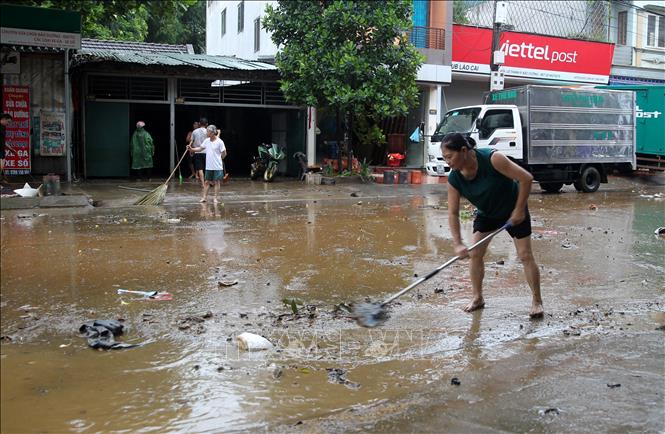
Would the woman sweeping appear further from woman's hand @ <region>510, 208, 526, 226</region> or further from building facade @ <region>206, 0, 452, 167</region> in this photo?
building facade @ <region>206, 0, 452, 167</region>

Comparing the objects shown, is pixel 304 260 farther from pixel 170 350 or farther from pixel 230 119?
pixel 230 119

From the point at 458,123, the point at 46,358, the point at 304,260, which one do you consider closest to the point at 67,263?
the point at 304,260

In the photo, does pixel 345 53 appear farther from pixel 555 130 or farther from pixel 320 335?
pixel 320 335

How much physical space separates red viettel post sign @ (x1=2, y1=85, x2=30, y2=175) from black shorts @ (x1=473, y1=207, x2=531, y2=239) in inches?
515

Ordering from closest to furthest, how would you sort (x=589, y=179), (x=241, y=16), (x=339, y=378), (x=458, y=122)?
1. (x=339, y=378)
2. (x=458, y=122)
3. (x=589, y=179)
4. (x=241, y=16)

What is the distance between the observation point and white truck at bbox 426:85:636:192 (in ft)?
→ 54.3

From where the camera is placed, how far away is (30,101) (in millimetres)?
15797

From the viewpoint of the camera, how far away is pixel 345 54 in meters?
17.2

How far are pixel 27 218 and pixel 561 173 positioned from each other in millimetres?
12696

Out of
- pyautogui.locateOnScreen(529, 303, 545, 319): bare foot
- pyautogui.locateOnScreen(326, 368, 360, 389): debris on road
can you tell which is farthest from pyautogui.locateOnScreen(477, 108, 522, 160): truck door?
pyautogui.locateOnScreen(326, 368, 360, 389): debris on road

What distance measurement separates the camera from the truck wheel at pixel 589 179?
1766 centimetres

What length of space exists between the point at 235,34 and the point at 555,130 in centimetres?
1689

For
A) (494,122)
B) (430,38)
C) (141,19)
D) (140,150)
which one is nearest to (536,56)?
(430,38)

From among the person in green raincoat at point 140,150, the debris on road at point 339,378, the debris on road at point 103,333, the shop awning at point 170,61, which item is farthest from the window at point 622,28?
the debris on road at point 103,333
